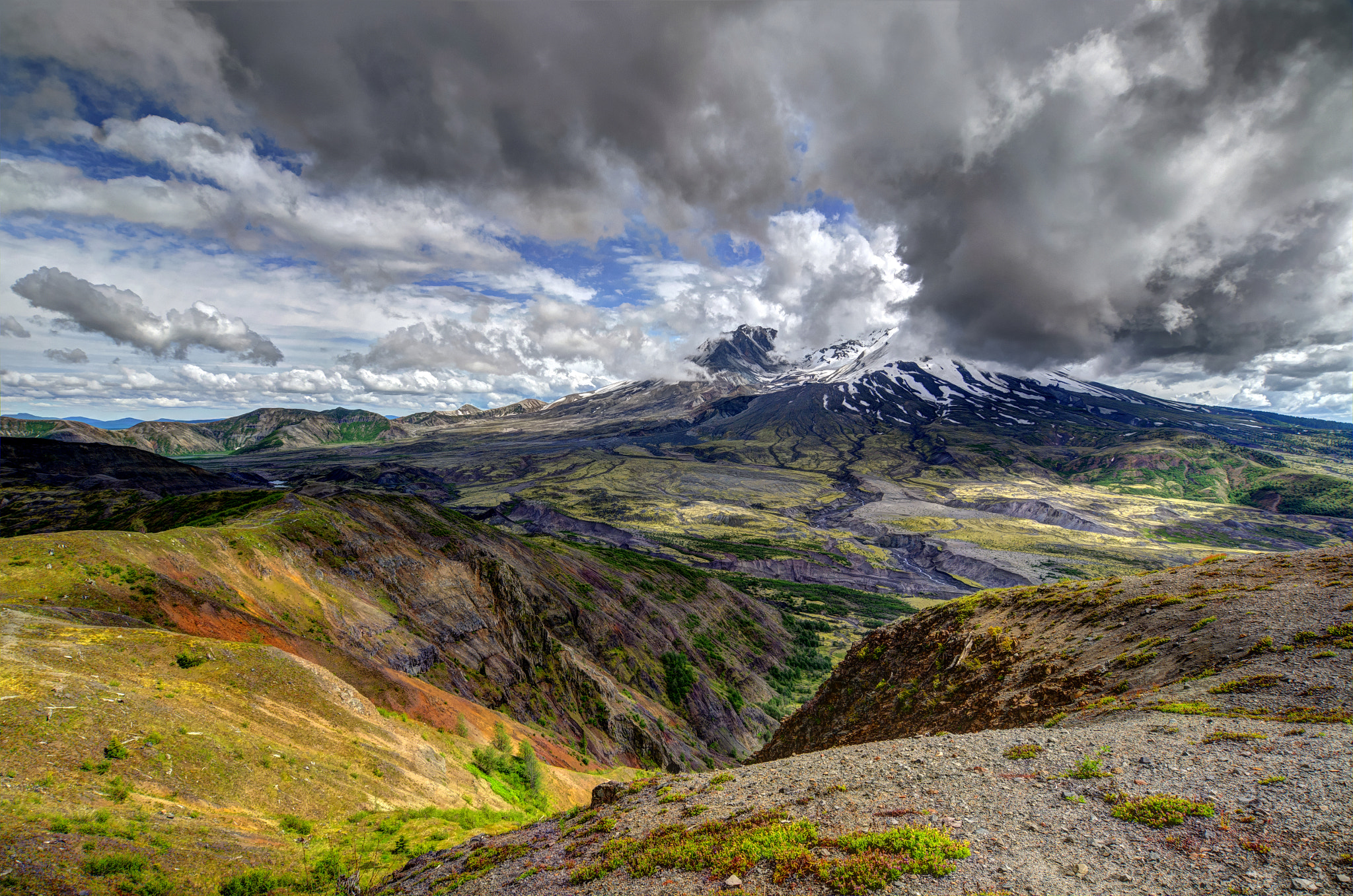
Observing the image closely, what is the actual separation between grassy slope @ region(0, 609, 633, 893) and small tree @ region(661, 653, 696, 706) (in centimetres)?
4041

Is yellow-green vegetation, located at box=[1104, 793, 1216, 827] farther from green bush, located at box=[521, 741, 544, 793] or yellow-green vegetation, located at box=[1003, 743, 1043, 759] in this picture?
green bush, located at box=[521, 741, 544, 793]

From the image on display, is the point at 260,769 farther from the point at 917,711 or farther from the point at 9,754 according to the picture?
the point at 917,711

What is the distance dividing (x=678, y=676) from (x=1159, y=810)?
Answer: 203ft

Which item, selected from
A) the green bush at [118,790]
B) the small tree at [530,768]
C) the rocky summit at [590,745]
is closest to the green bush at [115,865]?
the rocky summit at [590,745]

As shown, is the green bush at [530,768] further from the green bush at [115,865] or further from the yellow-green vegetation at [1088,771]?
the yellow-green vegetation at [1088,771]

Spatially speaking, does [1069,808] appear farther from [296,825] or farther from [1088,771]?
[296,825]

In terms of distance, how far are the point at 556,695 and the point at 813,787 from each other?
37840mm

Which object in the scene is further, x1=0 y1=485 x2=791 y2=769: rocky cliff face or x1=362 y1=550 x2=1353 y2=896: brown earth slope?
x1=0 y1=485 x2=791 y2=769: rocky cliff face

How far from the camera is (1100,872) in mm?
9789

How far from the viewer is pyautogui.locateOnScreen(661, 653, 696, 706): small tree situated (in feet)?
214

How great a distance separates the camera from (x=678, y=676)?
67.8 m

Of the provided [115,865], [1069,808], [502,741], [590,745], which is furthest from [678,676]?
[1069,808]

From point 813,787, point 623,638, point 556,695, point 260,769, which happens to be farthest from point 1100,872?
point 623,638

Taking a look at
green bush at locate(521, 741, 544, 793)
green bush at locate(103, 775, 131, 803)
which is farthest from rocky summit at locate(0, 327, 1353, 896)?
green bush at locate(521, 741, 544, 793)
